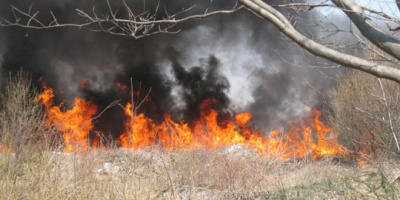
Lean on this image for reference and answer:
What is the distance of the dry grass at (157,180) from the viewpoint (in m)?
3.31

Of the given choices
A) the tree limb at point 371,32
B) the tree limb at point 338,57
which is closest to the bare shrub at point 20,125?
the tree limb at point 338,57

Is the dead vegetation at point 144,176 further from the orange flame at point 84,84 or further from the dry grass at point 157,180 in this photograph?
the orange flame at point 84,84

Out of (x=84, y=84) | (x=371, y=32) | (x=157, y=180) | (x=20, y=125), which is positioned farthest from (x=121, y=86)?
(x=371, y=32)

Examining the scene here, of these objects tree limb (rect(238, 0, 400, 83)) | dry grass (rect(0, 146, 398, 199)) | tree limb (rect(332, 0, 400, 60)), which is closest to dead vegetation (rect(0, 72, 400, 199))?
dry grass (rect(0, 146, 398, 199))

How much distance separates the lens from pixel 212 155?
332 inches

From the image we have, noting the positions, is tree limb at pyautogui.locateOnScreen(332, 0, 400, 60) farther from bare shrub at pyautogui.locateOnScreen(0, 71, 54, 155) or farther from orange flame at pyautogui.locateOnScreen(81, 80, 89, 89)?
orange flame at pyautogui.locateOnScreen(81, 80, 89, 89)

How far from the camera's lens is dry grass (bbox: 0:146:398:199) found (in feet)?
10.9

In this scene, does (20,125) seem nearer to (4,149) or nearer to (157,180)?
(4,149)

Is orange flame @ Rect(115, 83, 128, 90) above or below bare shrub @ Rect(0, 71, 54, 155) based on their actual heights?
above

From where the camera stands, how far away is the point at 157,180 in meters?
4.26

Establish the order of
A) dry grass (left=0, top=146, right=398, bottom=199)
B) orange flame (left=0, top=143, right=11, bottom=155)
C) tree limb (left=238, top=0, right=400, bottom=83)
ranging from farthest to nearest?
orange flame (left=0, top=143, right=11, bottom=155) < dry grass (left=0, top=146, right=398, bottom=199) < tree limb (left=238, top=0, right=400, bottom=83)

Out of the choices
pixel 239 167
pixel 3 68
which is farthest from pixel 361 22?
pixel 3 68

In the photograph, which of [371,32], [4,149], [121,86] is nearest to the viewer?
[371,32]

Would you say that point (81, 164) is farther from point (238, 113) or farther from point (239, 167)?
point (238, 113)
